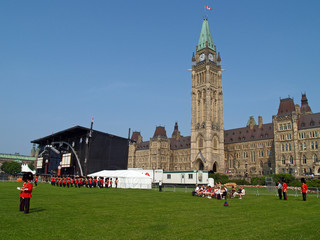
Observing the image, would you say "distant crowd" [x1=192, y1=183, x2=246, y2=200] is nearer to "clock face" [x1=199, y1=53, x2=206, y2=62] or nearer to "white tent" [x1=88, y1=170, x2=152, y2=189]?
"white tent" [x1=88, y1=170, x2=152, y2=189]

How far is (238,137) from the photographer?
327ft

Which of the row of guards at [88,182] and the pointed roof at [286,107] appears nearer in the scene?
the row of guards at [88,182]

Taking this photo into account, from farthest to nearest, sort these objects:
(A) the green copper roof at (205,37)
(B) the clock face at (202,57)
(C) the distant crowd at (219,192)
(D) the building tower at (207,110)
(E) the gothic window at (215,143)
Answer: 1. (A) the green copper roof at (205,37)
2. (B) the clock face at (202,57)
3. (E) the gothic window at (215,143)
4. (D) the building tower at (207,110)
5. (C) the distant crowd at (219,192)

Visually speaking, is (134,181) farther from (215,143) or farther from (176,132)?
(176,132)

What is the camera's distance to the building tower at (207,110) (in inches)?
3511

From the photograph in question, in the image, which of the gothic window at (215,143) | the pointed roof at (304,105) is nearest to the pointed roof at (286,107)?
the pointed roof at (304,105)

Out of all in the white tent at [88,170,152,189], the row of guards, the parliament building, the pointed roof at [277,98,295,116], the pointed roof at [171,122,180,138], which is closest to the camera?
the row of guards

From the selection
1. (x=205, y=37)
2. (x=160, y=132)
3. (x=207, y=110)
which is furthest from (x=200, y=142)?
(x=205, y=37)

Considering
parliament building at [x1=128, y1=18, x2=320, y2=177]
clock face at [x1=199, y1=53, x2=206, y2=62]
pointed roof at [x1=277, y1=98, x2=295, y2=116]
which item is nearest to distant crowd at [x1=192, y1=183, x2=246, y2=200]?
parliament building at [x1=128, y1=18, x2=320, y2=177]

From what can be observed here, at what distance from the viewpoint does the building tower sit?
89.2 m

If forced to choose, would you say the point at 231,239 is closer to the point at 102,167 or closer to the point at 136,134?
the point at 102,167

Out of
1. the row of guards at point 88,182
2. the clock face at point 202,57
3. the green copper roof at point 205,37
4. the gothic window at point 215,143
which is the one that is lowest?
the row of guards at point 88,182

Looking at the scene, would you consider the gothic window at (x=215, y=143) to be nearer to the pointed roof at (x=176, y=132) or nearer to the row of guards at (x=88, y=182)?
the pointed roof at (x=176, y=132)

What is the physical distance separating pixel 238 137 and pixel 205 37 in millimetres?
37674
